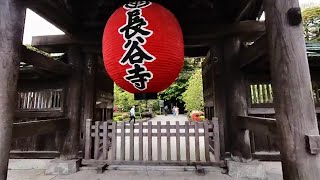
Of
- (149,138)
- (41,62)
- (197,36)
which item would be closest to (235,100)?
(197,36)

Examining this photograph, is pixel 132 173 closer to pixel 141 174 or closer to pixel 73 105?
pixel 141 174

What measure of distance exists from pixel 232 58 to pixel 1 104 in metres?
4.61

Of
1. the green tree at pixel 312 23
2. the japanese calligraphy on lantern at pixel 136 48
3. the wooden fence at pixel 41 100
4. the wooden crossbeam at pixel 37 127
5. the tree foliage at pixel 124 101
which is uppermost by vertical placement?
the green tree at pixel 312 23

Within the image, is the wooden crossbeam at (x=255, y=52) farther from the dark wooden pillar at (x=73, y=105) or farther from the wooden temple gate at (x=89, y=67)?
the dark wooden pillar at (x=73, y=105)

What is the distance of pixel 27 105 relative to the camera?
549cm

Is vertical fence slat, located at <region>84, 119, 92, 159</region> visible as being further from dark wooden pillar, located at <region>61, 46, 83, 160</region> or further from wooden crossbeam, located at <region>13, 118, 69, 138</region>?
wooden crossbeam, located at <region>13, 118, 69, 138</region>

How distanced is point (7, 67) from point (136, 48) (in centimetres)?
186

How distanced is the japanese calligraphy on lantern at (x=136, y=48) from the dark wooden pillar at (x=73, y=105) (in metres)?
2.82

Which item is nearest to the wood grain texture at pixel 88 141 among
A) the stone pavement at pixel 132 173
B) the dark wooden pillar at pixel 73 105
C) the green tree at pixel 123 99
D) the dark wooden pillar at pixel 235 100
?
the dark wooden pillar at pixel 73 105

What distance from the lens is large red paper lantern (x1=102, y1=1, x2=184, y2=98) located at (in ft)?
8.92

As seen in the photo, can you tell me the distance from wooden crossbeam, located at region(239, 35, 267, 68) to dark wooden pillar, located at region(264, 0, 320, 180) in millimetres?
570

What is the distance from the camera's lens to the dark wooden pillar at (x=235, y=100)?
14.8 feet

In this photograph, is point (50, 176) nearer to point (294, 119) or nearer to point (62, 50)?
point (62, 50)

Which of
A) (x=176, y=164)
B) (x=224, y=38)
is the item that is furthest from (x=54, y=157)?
(x=224, y=38)
